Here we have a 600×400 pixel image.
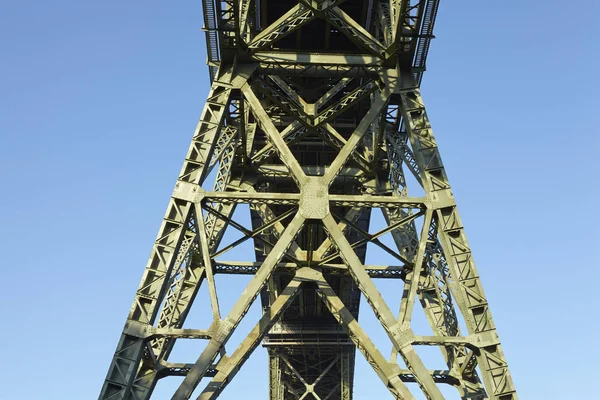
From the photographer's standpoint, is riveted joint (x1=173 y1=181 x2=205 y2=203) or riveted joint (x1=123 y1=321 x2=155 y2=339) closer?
riveted joint (x1=123 y1=321 x2=155 y2=339)

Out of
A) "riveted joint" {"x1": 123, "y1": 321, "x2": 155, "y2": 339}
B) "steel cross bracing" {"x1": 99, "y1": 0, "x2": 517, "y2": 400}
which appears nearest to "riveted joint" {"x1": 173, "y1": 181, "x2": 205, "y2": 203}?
"steel cross bracing" {"x1": 99, "y1": 0, "x2": 517, "y2": 400}

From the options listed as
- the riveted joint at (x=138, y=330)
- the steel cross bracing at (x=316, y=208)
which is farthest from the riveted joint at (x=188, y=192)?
the riveted joint at (x=138, y=330)

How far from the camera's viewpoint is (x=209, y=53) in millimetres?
17297

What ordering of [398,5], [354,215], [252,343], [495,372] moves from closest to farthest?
[495,372] < [252,343] < [398,5] < [354,215]

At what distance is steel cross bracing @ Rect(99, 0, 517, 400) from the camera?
1397cm

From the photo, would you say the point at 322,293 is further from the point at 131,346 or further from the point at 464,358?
the point at 131,346

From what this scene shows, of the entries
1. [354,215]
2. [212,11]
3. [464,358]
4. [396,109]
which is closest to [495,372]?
[464,358]

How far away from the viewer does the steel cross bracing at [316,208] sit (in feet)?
45.8

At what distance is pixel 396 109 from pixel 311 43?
321 cm

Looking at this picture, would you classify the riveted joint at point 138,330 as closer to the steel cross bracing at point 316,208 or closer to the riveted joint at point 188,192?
the steel cross bracing at point 316,208

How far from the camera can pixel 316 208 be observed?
1527cm

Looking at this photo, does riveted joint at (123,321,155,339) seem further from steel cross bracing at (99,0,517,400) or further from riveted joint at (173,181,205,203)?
riveted joint at (173,181,205,203)

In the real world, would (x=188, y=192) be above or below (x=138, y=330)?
above

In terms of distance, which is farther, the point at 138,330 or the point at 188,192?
the point at 188,192
